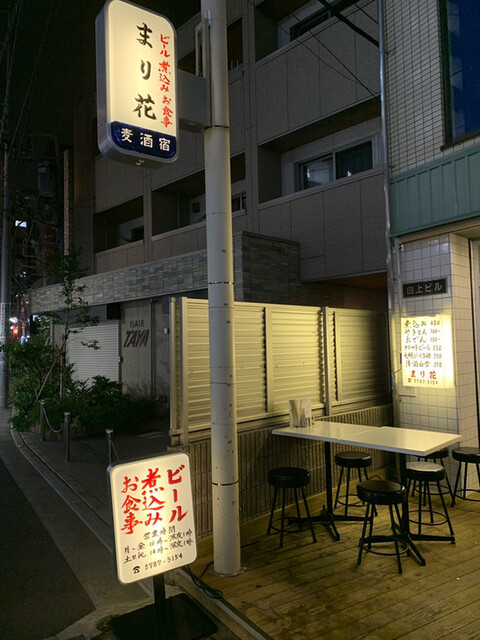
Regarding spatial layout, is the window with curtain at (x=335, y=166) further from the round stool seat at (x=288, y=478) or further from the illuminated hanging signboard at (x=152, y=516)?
the illuminated hanging signboard at (x=152, y=516)

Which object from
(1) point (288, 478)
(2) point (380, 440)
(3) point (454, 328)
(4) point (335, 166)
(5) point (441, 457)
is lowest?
(5) point (441, 457)

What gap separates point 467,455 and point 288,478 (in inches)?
94.6

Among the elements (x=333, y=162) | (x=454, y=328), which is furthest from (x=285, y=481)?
(x=333, y=162)

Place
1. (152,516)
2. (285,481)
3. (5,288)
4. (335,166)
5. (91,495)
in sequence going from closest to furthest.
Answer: (152,516), (285,481), (91,495), (335,166), (5,288)

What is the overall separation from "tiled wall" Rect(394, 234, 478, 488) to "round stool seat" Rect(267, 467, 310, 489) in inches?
102

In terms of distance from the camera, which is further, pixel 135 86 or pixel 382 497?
pixel 382 497

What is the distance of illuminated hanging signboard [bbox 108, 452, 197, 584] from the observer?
→ 3.56 metres

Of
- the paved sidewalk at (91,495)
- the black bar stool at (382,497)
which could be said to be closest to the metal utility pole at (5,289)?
the paved sidewalk at (91,495)

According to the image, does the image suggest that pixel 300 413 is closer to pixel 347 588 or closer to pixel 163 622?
pixel 347 588

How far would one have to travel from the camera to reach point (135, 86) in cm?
416

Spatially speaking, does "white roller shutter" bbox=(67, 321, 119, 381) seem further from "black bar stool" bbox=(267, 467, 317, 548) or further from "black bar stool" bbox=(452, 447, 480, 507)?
"black bar stool" bbox=(452, 447, 480, 507)

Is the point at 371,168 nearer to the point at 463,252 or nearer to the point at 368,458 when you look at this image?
the point at 463,252

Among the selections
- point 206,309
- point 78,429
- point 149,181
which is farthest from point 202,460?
point 149,181

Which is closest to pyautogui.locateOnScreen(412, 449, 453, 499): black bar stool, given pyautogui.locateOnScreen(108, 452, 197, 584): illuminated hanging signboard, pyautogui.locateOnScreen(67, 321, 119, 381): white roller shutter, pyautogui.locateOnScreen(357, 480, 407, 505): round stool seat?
pyautogui.locateOnScreen(357, 480, 407, 505): round stool seat
